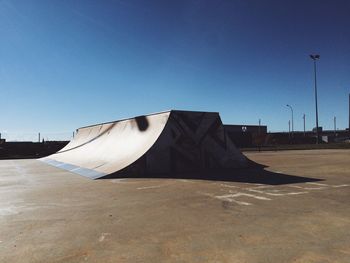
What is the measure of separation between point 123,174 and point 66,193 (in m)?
3.70

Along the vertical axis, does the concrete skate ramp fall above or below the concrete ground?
above

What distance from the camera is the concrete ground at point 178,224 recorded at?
3.96 m

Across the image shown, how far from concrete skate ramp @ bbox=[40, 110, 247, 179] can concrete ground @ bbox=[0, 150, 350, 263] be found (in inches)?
150

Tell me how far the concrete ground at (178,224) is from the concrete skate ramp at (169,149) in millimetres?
3803

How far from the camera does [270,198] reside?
7496mm

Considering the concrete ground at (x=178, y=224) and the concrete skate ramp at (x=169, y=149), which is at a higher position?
the concrete skate ramp at (x=169, y=149)

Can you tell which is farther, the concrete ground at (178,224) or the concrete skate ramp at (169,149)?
the concrete skate ramp at (169,149)

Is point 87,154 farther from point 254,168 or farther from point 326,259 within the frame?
point 326,259

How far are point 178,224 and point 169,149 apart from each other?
8.60 meters

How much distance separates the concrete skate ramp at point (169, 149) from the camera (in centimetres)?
1323

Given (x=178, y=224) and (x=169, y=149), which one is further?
(x=169, y=149)

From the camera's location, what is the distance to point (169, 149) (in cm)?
1388

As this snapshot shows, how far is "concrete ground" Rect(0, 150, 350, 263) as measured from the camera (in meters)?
3.96

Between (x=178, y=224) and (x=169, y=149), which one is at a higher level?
(x=169, y=149)
